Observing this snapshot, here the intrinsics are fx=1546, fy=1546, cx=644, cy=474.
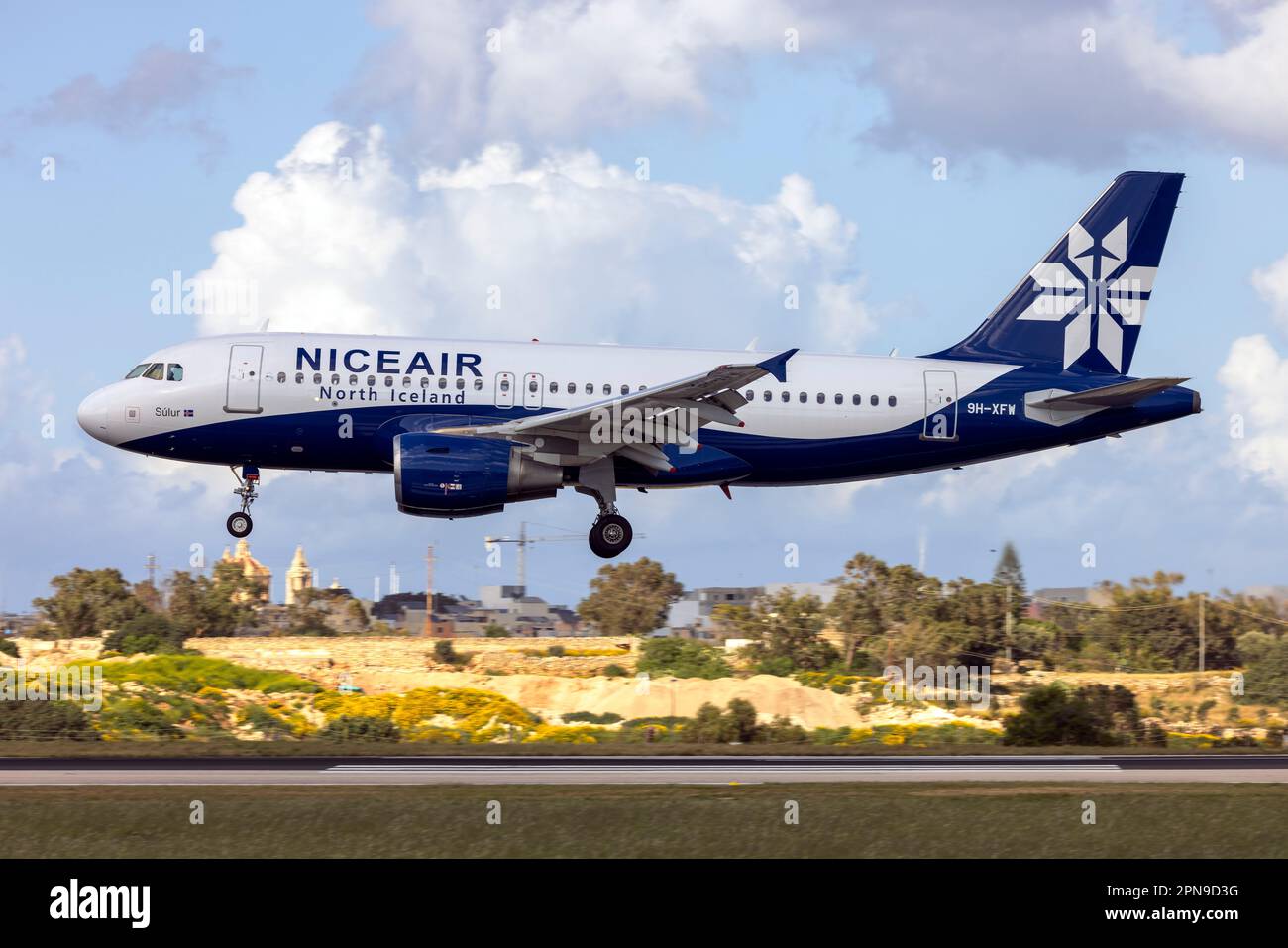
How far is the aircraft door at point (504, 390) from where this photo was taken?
33219 mm

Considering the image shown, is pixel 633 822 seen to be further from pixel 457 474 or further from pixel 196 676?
pixel 196 676

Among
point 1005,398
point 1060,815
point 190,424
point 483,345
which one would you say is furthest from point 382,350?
point 1060,815

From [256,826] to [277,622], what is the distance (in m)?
46.3

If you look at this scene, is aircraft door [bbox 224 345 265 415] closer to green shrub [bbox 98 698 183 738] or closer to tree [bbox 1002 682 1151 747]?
green shrub [bbox 98 698 183 738]

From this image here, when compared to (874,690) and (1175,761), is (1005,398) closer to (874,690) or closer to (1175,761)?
(1175,761)

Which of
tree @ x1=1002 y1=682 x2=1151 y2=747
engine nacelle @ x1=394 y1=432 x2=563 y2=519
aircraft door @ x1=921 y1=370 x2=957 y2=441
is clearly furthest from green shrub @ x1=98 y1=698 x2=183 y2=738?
tree @ x1=1002 y1=682 x2=1151 y2=747

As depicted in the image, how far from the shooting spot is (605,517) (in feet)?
114

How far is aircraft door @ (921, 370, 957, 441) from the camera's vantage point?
3534 centimetres

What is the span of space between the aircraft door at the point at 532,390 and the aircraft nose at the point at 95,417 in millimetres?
9231

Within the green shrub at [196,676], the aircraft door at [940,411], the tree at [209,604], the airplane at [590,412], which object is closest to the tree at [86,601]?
the tree at [209,604]

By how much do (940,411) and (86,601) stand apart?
38339 millimetres

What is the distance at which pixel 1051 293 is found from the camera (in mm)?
37844

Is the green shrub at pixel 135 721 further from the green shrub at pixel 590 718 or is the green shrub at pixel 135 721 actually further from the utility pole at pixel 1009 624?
the utility pole at pixel 1009 624

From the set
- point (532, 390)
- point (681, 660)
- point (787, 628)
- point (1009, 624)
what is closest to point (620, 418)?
point (532, 390)
